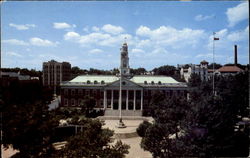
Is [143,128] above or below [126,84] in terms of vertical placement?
below

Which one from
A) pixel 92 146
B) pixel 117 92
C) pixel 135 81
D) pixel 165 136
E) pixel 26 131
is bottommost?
pixel 165 136

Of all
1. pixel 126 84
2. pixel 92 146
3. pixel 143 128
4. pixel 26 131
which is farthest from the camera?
pixel 126 84

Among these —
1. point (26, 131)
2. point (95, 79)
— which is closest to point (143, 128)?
point (26, 131)

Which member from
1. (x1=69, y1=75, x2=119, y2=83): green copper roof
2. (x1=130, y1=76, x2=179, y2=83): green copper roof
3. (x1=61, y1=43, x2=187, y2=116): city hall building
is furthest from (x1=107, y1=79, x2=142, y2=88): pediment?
(x1=130, y1=76, x2=179, y2=83): green copper roof

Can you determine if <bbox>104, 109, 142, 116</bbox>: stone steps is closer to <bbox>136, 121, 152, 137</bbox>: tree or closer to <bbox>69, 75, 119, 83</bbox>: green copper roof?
<bbox>69, 75, 119, 83</bbox>: green copper roof

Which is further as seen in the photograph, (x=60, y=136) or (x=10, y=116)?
(x=60, y=136)

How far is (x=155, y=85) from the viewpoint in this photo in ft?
188

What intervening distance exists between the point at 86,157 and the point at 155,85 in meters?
43.6

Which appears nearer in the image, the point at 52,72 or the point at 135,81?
the point at 135,81

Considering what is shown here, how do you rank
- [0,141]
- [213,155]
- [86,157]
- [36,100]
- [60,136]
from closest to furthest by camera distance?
[86,157], [0,141], [213,155], [36,100], [60,136]

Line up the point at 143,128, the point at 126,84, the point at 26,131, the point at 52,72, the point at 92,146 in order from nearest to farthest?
1. the point at 92,146
2. the point at 26,131
3. the point at 143,128
4. the point at 126,84
5. the point at 52,72

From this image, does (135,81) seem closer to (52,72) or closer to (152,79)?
(152,79)

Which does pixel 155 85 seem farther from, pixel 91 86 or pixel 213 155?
pixel 213 155

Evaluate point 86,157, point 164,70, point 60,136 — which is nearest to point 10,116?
point 86,157
